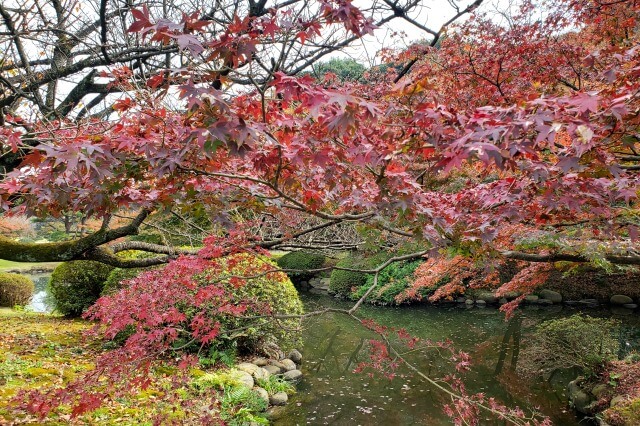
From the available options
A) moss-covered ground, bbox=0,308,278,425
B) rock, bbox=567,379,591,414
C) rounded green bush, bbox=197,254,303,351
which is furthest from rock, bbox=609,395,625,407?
moss-covered ground, bbox=0,308,278,425

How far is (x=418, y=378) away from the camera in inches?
276

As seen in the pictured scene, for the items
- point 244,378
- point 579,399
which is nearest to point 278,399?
point 244,378

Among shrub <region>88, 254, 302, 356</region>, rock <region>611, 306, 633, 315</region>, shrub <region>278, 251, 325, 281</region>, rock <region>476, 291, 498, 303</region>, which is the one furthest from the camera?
shrub <region>278, 251, 325, 281</region>

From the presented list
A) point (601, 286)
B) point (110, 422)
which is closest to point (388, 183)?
point (110, 422)

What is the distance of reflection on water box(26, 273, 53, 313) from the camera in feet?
43.6

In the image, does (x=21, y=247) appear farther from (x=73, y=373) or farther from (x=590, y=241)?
(x=590, y=241)

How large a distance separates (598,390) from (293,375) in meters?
4.18

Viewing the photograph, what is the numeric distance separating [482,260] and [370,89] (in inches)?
149

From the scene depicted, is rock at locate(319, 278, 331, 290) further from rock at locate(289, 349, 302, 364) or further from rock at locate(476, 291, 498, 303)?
rock at locate(289, 349, 302, 364)

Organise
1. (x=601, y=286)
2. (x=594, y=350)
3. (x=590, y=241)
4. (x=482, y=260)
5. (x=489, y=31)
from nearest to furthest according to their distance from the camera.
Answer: (x=482, y=260) → (x=590, y=241) → (x=489, y=31) → (x=594, y=350) → (x=601, y=286)

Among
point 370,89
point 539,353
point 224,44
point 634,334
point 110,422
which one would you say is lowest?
point 634,334

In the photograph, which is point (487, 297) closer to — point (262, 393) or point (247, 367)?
point (247, 367)

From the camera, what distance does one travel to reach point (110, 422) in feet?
12.5

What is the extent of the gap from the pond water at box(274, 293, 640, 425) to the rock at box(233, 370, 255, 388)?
53 centimetres
